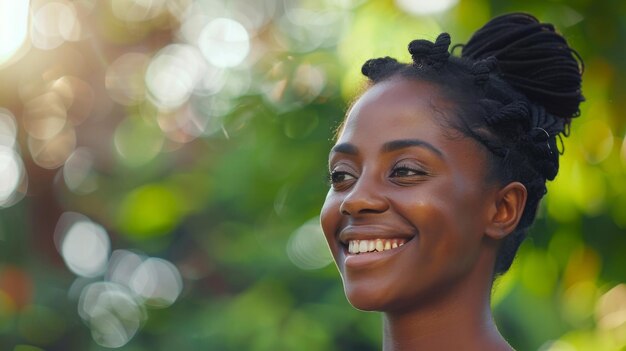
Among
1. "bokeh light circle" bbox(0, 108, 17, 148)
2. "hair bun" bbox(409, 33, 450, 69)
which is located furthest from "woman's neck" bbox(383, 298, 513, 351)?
"bokeh light circle" bbox(0, 108, 17, 148)

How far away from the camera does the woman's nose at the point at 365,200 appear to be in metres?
3.86

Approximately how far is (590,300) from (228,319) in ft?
7.41

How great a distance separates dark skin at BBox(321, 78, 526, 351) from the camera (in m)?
3.84

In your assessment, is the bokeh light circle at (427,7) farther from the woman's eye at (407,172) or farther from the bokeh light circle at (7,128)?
the bokeh light circle at (7,128)

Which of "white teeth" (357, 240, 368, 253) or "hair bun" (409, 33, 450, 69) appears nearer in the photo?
"white teeth" (357, 240, 368, 253)

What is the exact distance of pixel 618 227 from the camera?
7062 millimetres

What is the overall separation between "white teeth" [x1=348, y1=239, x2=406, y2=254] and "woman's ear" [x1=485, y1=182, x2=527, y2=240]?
0.33 m

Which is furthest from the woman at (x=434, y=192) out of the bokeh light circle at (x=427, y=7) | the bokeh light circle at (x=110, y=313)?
the bokeh light circle at (x=110, y=313)

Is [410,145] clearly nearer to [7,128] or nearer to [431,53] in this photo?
[431,53]

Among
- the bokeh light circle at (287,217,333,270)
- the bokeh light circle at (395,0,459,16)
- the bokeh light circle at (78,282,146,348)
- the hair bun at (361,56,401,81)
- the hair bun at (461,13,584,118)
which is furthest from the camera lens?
the bokeh light circle at (78,282,146,348)

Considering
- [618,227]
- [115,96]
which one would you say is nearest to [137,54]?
[115,96]

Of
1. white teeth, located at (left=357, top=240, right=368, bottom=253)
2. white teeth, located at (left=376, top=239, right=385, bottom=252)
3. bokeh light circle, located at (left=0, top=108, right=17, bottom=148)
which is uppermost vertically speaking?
bokeh light circle, located at (left=0, top=108, right=17, bottom=148)

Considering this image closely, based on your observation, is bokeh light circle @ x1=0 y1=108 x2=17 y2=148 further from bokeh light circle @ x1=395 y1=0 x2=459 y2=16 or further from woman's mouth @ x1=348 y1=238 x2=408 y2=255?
woman's mouth @ x1=348 y1=238 x2=408 y2=255

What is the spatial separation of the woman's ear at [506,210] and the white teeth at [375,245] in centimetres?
33
